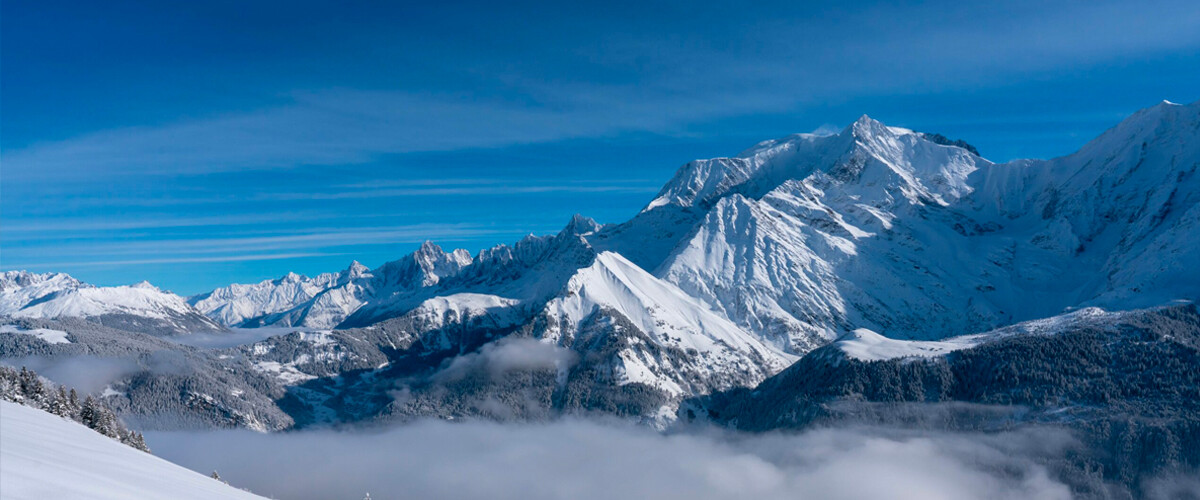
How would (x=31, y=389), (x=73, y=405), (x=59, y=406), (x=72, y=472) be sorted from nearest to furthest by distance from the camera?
(x=72, y=472)
(x=59, y=406)
(x=31, y=389)
(x=73, y=405)

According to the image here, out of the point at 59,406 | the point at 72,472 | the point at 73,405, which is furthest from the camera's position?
the point at 73,405

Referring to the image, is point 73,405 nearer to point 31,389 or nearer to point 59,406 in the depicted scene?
point 31,389

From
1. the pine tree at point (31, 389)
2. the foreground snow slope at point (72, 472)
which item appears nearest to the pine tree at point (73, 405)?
the pine tree at point (31, 389)

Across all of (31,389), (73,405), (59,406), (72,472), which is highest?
(72,472)

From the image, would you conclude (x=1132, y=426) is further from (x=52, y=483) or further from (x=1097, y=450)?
(x=52, y=483)

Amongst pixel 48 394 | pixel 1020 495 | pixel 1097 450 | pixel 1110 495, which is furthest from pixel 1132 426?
pixel 48 394

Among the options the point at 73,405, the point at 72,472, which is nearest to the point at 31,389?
the point at 73,405

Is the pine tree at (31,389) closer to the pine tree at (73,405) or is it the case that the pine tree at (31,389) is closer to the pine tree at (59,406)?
the pine tree at (59,406)

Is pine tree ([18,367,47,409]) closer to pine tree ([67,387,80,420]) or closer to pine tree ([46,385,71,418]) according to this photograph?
pine tree ([46,385,71,418])
